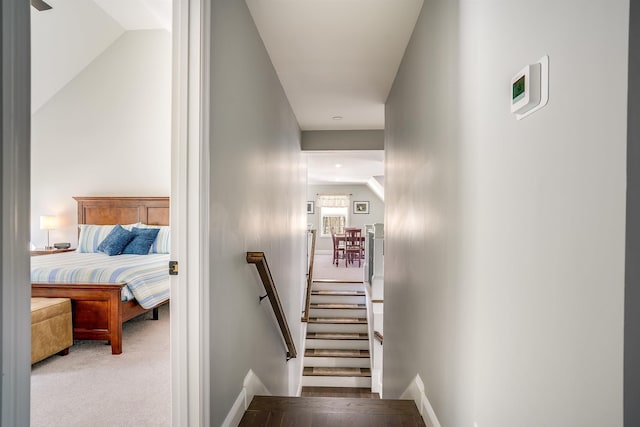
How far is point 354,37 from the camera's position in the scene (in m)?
2.50

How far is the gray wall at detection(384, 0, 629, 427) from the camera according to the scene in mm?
653

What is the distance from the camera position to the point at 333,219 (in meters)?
12.2

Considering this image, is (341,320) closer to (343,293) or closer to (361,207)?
(343,293)

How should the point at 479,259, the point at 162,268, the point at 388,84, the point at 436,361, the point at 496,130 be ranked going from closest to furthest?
the point at 496,130 < the point at 479,259 < the point at 436,361 < the point at 388,84 < the point at 162,268

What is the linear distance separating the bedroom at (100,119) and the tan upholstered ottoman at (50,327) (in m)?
2.70

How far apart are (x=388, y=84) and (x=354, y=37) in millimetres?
992

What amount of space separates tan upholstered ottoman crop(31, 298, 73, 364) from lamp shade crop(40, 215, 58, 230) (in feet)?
10.0

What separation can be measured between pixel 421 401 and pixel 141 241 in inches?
161

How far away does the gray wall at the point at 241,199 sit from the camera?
1.64 meters

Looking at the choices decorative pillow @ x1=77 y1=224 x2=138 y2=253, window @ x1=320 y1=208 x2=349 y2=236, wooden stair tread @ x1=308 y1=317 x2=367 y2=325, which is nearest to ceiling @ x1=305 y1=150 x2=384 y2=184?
window @ x1=320 y1=208 x2=349 y2=236

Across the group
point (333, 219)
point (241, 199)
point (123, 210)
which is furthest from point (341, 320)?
point (333, 219)

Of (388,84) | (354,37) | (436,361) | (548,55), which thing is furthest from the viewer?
(388,84)

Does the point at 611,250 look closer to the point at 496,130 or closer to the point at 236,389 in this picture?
the point at 496,130

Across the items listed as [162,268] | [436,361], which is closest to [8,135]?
[436,361]
